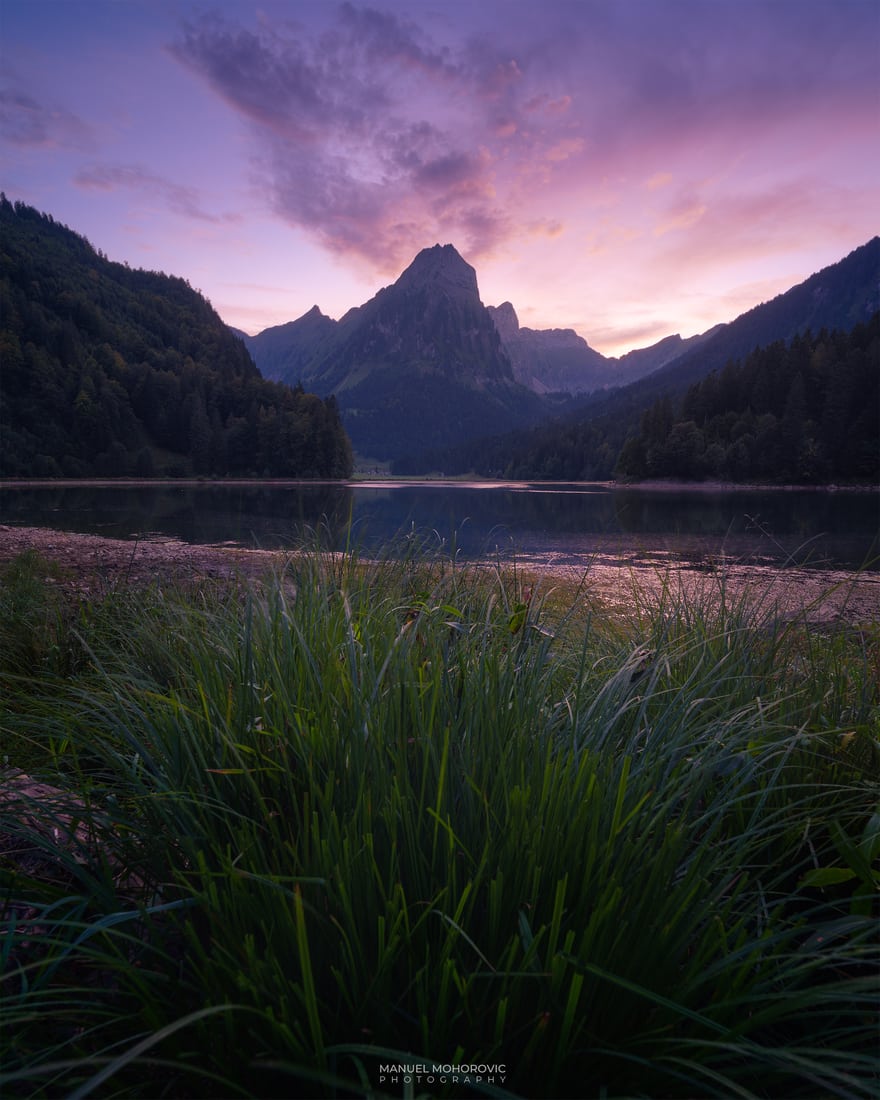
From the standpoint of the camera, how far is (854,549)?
19609 mm

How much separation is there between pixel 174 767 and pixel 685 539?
23.7 metres

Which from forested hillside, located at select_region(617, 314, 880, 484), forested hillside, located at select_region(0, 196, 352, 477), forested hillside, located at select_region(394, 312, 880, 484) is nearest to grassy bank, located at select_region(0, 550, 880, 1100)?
forested hillside, located at select_region(617, 314, 880, 484)

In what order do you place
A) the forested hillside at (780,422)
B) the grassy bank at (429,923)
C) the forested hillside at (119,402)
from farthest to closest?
the forested hillside at (119,402) < the forested hillside at (780,422) < the grassy bank at (429,923)

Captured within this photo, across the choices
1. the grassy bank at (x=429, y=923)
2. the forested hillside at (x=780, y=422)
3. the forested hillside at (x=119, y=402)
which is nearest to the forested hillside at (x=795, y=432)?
the forested hillside at (x=780, y=422)

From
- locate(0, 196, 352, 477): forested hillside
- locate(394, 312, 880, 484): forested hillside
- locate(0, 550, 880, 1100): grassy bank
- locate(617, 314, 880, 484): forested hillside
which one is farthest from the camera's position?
locate(0, 196, 352, 477): forested hillside

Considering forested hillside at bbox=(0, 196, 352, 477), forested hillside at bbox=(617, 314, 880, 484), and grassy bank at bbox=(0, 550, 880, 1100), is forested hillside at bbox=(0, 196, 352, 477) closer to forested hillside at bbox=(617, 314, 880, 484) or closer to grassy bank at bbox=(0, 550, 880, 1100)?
forested hillside at bbox=(617, 314, 880, 484)

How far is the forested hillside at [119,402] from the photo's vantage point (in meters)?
85.2

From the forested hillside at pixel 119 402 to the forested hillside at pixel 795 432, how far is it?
51.2 m

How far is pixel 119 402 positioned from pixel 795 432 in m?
102

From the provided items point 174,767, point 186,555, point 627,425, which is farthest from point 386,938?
point 627,425

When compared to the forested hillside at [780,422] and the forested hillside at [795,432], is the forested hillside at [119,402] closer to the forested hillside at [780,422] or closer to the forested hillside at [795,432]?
the forested hillside at [795,432]

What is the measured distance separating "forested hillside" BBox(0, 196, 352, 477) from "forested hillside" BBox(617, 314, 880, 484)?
51203 mm

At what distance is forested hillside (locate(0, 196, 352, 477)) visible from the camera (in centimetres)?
8525

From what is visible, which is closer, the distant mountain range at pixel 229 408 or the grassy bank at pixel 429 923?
the grassy bank at pixel 429 923
